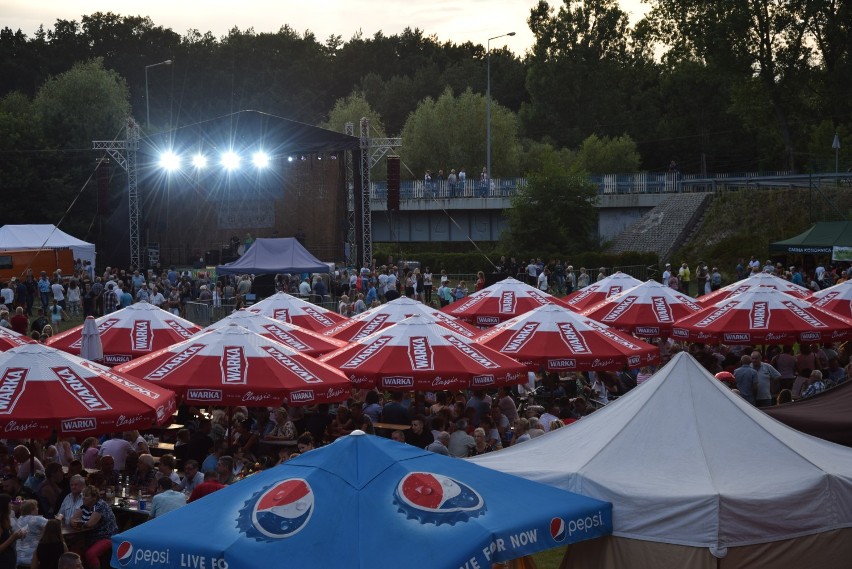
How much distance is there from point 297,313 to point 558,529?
13179mm

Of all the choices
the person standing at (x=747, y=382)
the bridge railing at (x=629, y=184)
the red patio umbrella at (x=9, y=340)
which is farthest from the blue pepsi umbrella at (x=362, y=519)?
the bridge railing at (x=629, y=184)

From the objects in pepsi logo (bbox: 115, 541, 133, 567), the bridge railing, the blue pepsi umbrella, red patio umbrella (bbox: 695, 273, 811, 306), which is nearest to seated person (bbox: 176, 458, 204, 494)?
the blue pepsi umbrella

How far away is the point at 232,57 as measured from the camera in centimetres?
8938

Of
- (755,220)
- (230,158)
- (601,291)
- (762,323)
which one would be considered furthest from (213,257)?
(762,323)

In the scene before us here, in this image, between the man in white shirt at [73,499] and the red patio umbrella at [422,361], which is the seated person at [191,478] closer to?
the man in white shirt at [73,499]

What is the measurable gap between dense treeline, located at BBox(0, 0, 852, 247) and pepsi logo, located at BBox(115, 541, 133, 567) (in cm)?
4863

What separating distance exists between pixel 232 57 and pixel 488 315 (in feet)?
239

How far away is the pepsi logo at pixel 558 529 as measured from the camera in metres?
6.87

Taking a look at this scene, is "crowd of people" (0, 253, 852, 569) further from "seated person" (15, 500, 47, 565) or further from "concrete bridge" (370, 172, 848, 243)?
"concrete bridge" (370, 172, 848, 243)

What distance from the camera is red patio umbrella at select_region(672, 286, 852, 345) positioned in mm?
17734

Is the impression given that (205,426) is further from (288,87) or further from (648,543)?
(288,87)

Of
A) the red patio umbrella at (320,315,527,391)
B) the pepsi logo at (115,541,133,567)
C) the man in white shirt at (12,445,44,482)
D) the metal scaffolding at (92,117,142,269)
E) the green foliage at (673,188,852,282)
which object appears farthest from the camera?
the green foliage at (673,188,852,282)

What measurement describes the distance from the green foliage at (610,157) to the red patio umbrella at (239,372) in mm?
49495

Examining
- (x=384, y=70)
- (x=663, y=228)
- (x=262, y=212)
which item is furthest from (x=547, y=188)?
(x=384, y=70)
